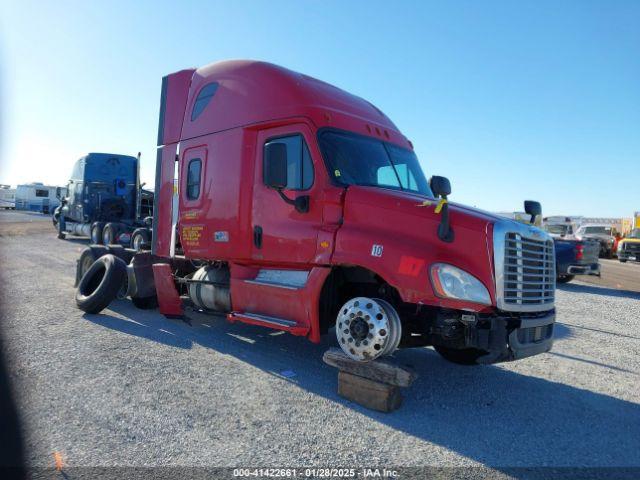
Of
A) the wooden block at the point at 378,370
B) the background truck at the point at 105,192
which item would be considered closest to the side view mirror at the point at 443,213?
the wooden block at the point at 378,370

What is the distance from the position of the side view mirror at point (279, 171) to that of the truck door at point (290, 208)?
0.22 ft

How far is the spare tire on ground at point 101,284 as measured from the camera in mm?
7430

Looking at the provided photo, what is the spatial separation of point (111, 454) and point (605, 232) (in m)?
34.6

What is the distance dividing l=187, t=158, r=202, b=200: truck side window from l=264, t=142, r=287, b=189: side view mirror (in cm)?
179

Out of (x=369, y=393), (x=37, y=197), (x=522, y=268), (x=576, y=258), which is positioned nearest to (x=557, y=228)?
(x=576, y=258)

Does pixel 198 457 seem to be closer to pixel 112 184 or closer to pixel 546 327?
pixel 546 327

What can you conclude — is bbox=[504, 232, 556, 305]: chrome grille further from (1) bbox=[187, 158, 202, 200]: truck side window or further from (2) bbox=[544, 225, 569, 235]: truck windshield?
(2) bbox=[544, 225, 569, 235]: truck windshield

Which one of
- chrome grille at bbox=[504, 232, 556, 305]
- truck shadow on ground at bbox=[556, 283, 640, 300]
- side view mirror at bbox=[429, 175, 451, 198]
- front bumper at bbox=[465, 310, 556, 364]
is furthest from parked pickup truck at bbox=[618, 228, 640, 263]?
side view mirror at bbox=[429, 175, 451, 198]

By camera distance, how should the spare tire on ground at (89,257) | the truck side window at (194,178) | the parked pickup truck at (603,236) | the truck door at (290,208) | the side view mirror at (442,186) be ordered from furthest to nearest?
the parked pickup truck at (603,236)
the spare tire on ground at (89,257)
the truck side window at (194,178)
the truck door at (290,208)
the side view mirror at (442,186)

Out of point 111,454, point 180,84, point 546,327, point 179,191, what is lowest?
point 111,454

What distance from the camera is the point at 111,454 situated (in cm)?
330

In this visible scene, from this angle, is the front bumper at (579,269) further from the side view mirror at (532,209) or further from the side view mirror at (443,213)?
the side view mirror at (443,213)

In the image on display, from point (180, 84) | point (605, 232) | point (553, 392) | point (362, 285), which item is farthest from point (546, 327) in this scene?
point (605, 232)

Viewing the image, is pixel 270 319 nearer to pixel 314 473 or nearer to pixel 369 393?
pixel 369 393
